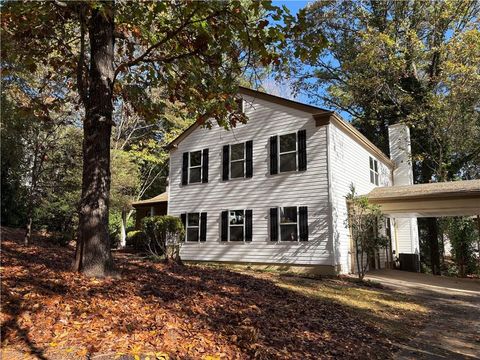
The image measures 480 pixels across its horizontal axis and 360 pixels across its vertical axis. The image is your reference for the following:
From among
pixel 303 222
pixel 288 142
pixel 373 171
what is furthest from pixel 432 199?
pixel 288 142

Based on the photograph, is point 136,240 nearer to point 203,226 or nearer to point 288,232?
point 203,226

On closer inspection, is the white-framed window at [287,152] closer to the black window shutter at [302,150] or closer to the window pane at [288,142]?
the window pane at [288,142]

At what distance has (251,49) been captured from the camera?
20.2ft

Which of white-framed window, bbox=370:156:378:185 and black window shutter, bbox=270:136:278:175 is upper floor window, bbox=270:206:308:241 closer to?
black window shutter, bbox=270:136:278:175

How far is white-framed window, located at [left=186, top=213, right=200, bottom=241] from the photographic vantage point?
16.9 meters

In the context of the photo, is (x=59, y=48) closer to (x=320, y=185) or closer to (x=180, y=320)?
(x=180, y=320)

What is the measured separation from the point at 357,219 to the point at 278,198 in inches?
124

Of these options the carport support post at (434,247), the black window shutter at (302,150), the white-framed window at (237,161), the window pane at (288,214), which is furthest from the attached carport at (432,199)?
the white-framed window at (237,161)

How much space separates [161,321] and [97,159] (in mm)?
3055

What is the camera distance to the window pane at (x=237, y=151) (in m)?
16.2

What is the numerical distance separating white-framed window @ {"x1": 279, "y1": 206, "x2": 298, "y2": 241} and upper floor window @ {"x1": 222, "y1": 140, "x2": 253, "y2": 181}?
238 centimetres

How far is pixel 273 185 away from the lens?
14852mm

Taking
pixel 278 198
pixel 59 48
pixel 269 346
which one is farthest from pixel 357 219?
pixel 59 48

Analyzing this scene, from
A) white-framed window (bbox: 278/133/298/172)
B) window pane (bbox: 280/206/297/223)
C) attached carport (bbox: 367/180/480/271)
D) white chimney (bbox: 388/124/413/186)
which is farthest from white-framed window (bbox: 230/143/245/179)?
white chimney (bbox: 388/124/413/186)
